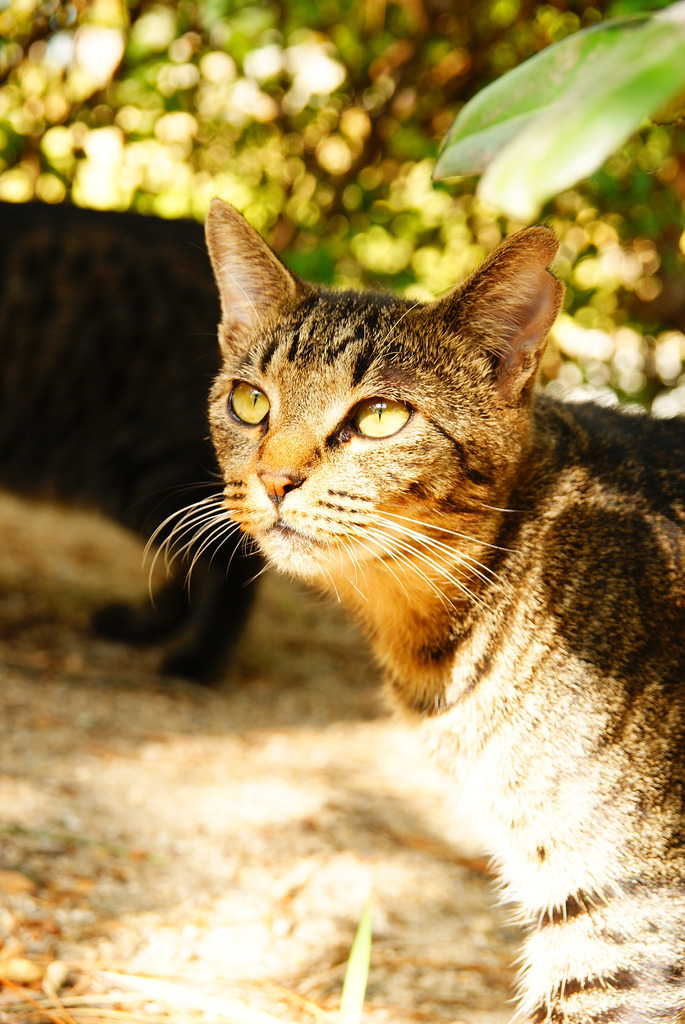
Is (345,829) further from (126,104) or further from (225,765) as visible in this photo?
(126,104)

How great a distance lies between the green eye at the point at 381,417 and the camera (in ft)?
4.95

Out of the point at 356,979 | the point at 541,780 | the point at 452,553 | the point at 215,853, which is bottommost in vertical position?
the point at 215,853

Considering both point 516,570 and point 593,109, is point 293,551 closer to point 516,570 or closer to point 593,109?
point 516,570

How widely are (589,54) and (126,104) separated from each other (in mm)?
3575

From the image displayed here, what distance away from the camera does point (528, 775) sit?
4.58ft

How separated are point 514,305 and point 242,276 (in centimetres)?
67

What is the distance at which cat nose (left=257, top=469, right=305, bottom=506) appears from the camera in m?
1.46

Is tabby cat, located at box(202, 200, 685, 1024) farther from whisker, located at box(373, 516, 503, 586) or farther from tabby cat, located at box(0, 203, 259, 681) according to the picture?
tabby cat, located at box(0, 203, 259, 681)

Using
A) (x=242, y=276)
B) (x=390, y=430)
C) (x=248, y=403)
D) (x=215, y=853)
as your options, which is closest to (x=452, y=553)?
(x=390, y=430)

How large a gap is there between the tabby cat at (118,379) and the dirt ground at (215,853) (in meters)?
Result: 0.19

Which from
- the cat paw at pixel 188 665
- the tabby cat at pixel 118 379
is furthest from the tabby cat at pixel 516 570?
the cat paw at pixel 188 665

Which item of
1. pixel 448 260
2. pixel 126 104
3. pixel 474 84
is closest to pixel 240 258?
pixel 126 104

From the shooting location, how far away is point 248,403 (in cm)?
170

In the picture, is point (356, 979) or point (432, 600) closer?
point (356, 979)
